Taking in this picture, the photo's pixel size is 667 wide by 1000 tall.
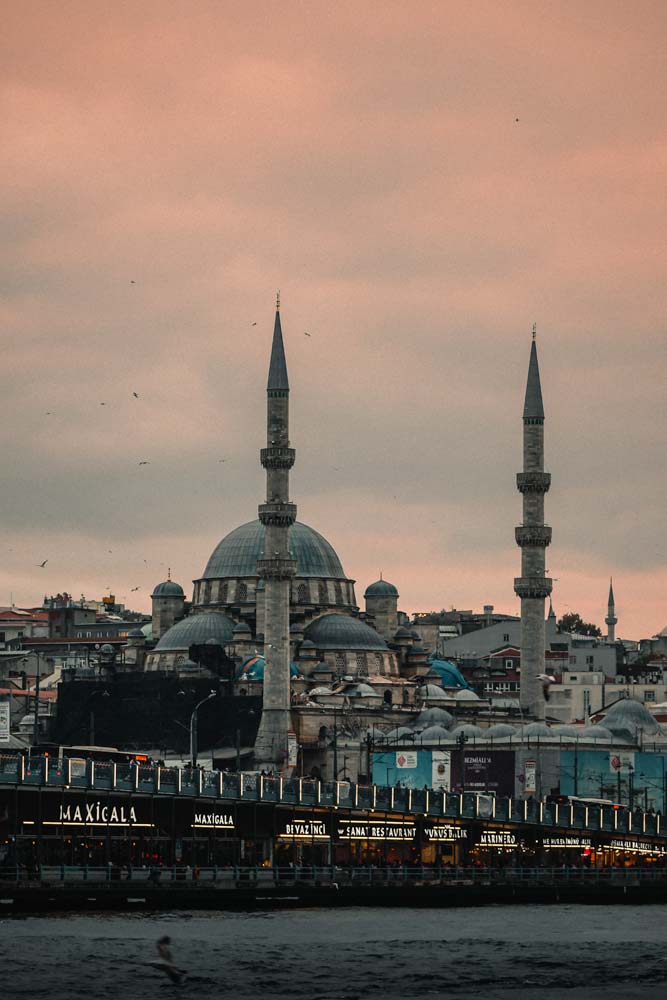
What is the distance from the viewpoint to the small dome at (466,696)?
149163mm

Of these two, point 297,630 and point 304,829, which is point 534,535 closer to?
point 297,630

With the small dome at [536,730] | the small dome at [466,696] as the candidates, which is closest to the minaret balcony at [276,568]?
the small dome at [536,730]

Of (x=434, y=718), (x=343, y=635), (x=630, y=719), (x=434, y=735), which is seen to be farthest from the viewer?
(x=343, y=635)

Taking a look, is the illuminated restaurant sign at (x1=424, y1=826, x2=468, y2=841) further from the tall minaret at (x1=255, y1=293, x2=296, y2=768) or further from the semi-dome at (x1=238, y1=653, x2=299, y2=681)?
the semi-dome at (x1=238, y1=653, x2=299, y2=681)

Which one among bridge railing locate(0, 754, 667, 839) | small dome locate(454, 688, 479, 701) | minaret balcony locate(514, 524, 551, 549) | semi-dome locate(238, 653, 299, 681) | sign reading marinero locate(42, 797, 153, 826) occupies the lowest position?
sign reading marinero locate(42, 797, 153, 826)

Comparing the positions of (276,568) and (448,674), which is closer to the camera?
(276,568)

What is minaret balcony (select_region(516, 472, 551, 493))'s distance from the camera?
130 m

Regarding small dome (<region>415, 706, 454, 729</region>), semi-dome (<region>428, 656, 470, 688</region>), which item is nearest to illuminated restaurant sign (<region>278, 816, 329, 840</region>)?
small dome (<region>415, 706, 454, 729</region>)

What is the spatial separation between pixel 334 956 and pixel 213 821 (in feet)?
59.5

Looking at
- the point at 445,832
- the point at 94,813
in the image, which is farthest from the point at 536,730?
the point at 94,813

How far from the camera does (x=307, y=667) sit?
149375mm

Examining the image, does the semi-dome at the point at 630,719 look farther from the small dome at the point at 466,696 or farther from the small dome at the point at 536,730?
the small dome at the point at 466,696

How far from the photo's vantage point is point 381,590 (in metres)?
163

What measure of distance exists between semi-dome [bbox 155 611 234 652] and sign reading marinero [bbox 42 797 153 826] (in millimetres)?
70980
